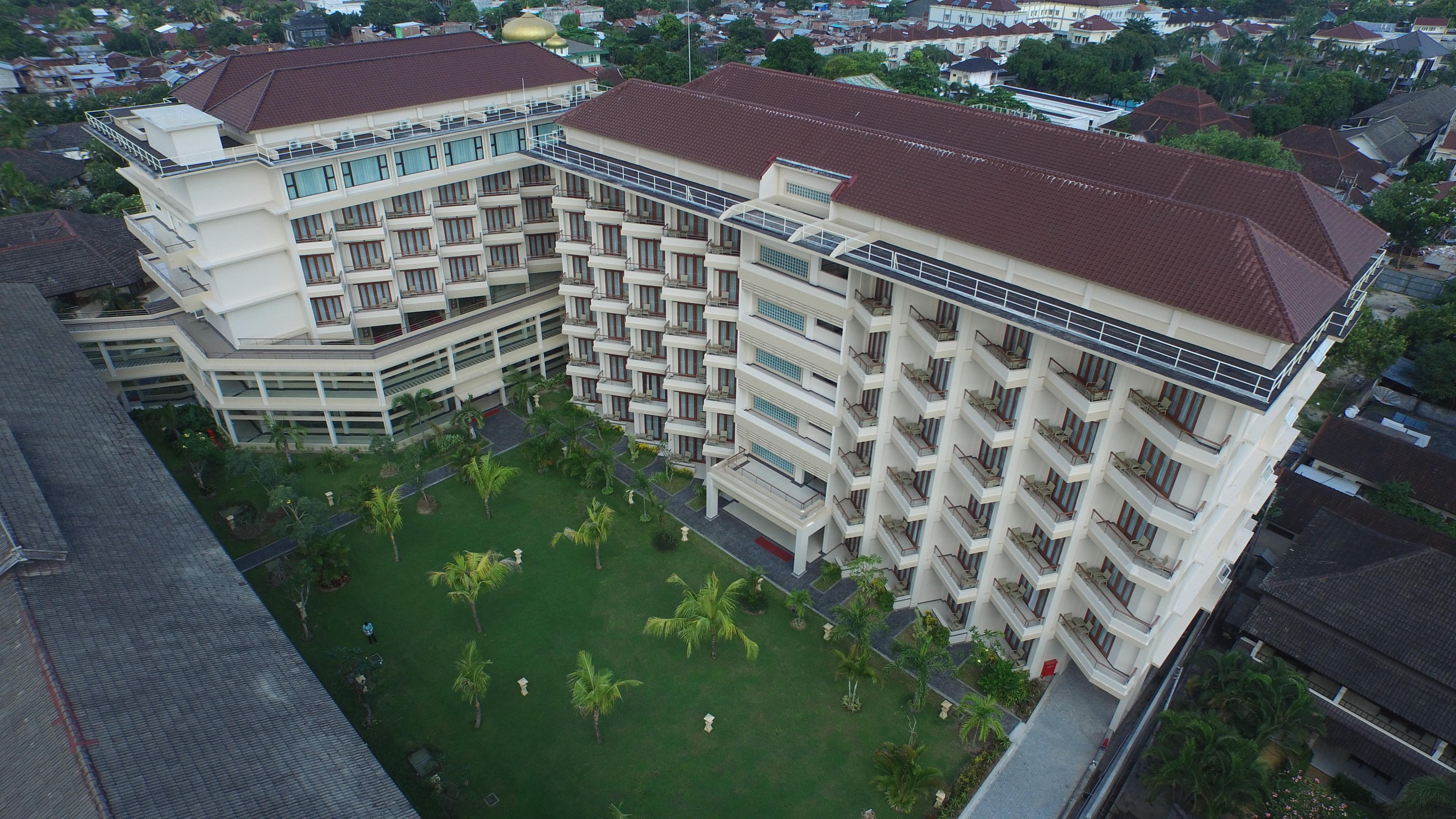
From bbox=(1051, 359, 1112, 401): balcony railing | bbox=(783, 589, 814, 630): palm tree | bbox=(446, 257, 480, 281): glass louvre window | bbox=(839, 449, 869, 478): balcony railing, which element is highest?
bbox=(1051, 359, 1112, 401): balcony railing

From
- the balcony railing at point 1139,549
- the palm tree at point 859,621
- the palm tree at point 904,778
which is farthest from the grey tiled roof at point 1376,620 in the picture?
the palm tree at point 859,621

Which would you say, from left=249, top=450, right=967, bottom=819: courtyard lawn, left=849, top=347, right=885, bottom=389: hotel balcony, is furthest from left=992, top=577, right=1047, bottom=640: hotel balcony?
left=849, top=347, right=885, bottom=389: hotel balcony

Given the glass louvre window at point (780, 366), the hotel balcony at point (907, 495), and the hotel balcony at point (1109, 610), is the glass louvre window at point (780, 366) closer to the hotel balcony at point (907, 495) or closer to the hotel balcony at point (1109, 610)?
the hotel balcony at point (907, 495)

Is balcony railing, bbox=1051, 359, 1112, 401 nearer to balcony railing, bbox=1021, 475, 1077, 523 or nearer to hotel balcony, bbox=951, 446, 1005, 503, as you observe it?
balcony railing, bbox=1021, 475, 1077, 523

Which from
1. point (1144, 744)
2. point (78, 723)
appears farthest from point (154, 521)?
point (1144, 744)

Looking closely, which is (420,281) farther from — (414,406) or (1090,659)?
(1090,659)

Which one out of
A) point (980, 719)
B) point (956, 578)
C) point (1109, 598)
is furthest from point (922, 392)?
point (980, 719)
